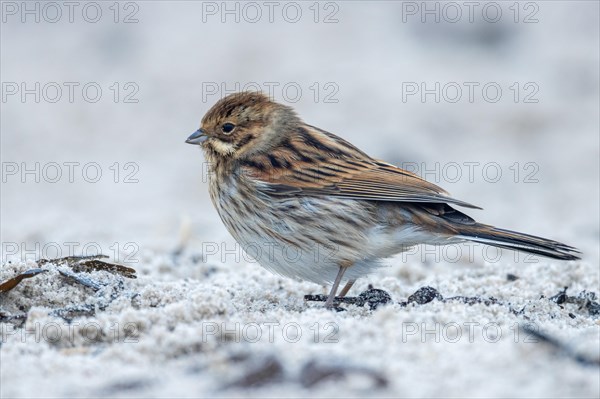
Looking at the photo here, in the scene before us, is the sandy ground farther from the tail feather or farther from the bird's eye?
the bird's eye

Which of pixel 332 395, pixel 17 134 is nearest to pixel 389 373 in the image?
pixel 332 395

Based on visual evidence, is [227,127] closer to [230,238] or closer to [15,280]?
[15,280]

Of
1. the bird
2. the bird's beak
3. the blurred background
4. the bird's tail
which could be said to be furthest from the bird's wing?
the blurred background

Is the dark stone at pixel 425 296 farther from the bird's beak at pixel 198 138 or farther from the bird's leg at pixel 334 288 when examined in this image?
the bird's beak at pixel 198 138

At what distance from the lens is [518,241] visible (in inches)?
246

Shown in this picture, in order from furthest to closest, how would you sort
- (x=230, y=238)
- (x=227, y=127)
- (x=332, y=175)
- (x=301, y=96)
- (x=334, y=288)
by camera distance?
(x=301, y=96) < (x=230, y=238) < (x=227, y=127) < (x=332, y=175) < (x=334, y=288)

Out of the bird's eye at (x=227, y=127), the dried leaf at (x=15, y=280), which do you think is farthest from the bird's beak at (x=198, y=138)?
the dried leaf at (x=15, y=280)

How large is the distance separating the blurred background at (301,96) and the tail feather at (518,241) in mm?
3602

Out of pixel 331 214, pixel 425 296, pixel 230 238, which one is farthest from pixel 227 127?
pixel 230 238

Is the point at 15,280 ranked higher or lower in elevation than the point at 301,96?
lower

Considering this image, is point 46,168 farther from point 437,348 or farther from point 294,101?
point 437,348

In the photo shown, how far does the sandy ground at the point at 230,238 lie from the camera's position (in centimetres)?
440

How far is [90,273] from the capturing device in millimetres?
6113

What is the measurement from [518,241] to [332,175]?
4.48 ft
